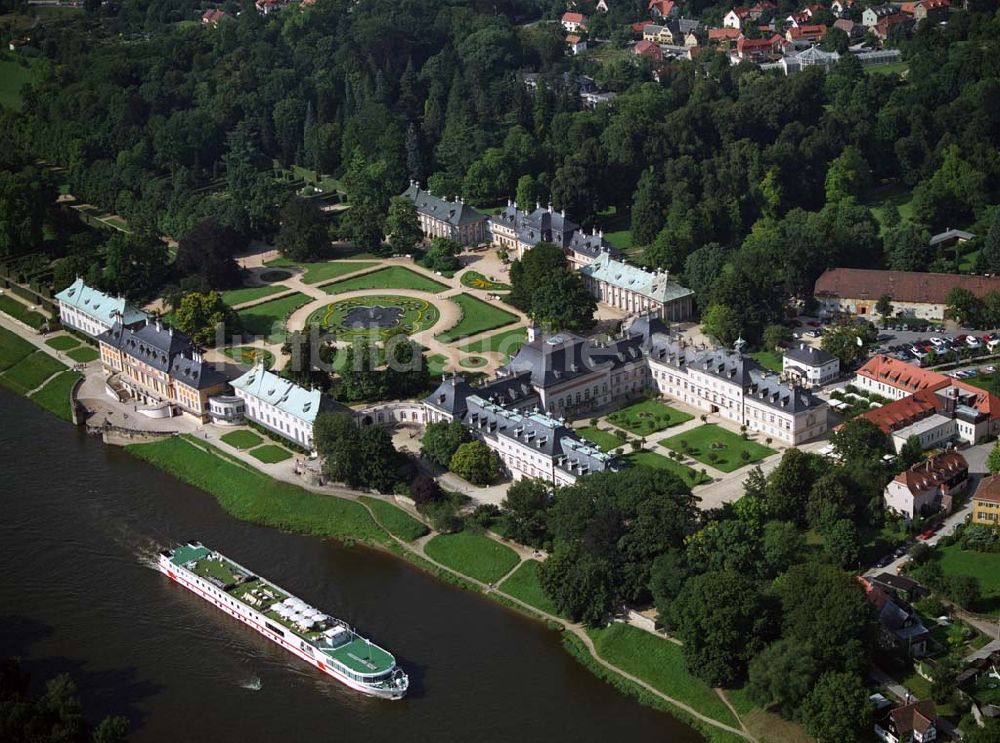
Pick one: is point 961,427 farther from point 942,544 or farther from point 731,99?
point 731,99

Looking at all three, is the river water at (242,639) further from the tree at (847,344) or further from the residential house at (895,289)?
the residential house at (895,289)

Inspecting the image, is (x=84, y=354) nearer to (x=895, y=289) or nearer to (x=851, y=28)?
(x=895, y=289)

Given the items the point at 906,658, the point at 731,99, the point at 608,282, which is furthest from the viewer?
the point at 731,99

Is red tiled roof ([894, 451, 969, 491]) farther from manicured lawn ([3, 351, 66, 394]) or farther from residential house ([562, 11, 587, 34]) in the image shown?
residential house ([562, 11, 587, 34])

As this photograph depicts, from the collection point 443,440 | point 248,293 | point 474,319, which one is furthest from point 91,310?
point 443,440

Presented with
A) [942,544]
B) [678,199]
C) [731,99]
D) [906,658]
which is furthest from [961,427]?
[731,99]

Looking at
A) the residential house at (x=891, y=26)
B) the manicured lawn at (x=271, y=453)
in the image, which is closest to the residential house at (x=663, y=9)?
the residential house at (x=891, y=26)
